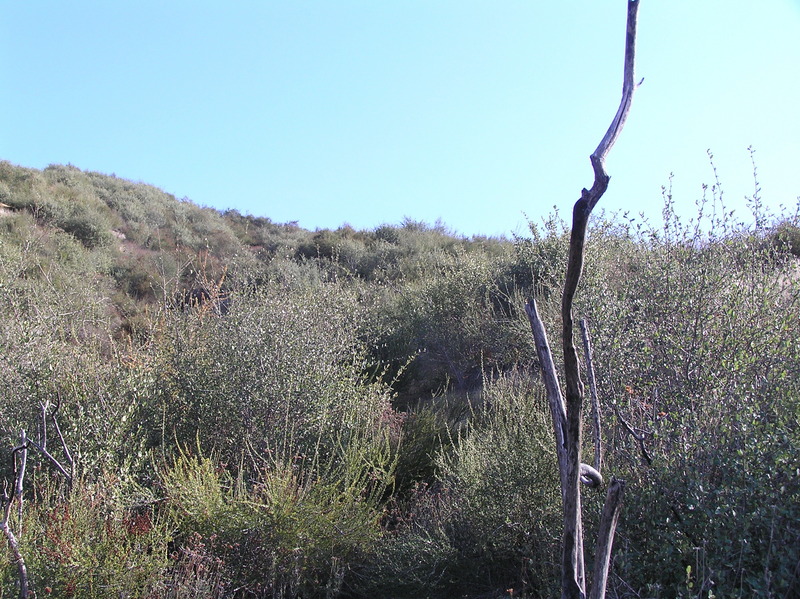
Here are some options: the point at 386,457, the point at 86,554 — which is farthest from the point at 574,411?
the point at 386,457

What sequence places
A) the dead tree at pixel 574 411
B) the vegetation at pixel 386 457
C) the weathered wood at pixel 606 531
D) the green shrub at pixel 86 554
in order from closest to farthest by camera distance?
the dead tree at pixel 574 411 < the weathered wood at pixel 606 531 < the vegetation at pixel 386 457 < the green shrub at pixel 86 554

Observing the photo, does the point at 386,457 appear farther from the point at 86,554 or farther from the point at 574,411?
the point at 574,411

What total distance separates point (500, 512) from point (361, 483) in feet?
3.20

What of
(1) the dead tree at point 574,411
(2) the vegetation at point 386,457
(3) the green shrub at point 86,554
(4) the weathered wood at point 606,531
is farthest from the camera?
(3) the green shrub at point 86,554

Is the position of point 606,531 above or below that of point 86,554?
above

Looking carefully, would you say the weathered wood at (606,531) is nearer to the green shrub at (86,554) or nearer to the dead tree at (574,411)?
the dead tree at (574,411)

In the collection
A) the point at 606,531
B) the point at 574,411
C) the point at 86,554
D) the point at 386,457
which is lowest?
the point at 86,554

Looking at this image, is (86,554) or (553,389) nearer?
(553,389)

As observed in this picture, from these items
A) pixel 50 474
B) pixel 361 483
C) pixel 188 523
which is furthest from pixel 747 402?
pixel 50 474

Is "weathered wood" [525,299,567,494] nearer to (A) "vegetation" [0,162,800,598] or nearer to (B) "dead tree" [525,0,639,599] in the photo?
(B) "dead tree" [525,0,639,599]

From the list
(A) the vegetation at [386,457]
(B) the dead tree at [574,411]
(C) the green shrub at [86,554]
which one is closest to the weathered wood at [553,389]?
(B) the dead tree at [574,411]

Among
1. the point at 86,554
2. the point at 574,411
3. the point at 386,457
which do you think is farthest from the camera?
the point at 386,457

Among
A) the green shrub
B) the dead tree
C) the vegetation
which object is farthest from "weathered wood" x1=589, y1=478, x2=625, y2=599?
the green shrub

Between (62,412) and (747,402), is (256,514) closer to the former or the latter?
(62,412)
